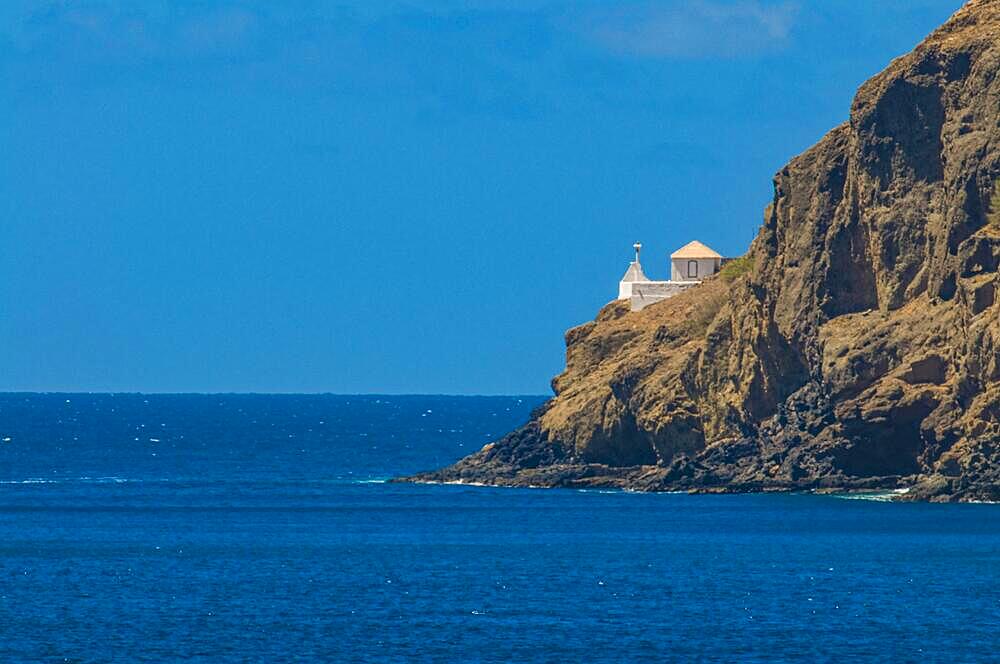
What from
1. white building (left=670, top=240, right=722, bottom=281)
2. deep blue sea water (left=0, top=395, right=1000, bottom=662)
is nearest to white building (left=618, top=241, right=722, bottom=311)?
white building (left=670, top=240, right=722, bottom=281)

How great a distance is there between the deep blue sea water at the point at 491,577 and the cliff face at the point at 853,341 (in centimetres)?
377

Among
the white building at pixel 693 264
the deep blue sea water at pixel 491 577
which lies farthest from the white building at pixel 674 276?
the deep blue sea water at pixel 491 577

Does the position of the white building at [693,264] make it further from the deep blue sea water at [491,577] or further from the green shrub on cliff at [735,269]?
the deep blue sea water at [491,577]

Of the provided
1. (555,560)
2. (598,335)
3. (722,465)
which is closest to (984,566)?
(555,560)

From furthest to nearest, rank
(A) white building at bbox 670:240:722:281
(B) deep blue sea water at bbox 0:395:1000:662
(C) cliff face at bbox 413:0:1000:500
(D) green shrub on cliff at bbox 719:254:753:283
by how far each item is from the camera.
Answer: (A) white building at bbox 670:240:722:281, (D) green shrub on cliff at bbox 719:254:753:283, (C) cliff face at bbox 413:0:1000:500, (B) deep blue sea water at bbox 0:395:1000:662

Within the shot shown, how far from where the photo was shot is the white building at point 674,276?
13675cm

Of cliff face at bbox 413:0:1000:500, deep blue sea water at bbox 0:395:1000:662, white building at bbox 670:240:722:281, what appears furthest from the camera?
white building at bbox 670:240:722:281

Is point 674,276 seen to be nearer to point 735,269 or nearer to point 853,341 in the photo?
point 735,269

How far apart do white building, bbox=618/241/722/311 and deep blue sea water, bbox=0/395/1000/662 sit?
61.6 feet

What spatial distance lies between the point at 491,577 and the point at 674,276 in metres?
67.3

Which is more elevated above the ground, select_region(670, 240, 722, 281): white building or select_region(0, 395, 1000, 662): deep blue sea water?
select_region(670, 240, 722, 281): white building

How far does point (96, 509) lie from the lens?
112312 mm

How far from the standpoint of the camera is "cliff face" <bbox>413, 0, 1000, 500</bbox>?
341 ft

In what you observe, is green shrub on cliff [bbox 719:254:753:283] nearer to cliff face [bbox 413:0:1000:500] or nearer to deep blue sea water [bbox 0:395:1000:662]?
cliff face [bbox 413:0:1000:500]
